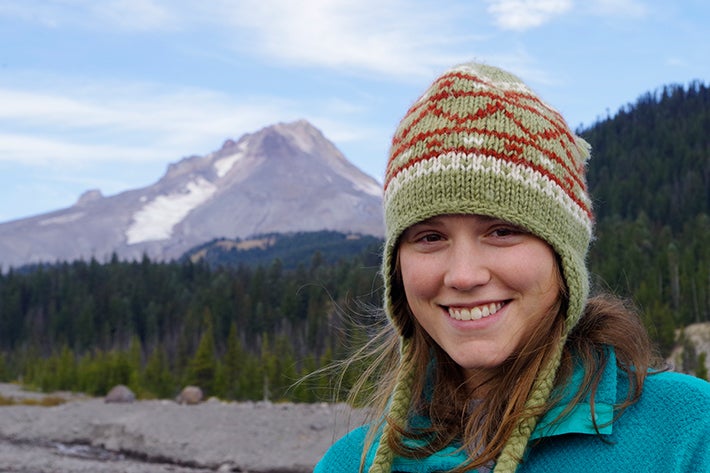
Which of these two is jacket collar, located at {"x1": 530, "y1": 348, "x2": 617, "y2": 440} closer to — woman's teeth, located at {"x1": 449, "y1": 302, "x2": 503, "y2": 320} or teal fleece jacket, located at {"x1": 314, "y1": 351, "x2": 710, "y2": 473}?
teal fleece jacket, located at {"x1": 314, "y1": 351, "x2": 710, "y2": 473}

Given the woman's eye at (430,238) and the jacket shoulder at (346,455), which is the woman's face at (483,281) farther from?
the jacket shoulder at (346,455)

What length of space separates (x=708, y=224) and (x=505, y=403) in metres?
82.8

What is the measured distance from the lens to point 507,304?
214 centimetres

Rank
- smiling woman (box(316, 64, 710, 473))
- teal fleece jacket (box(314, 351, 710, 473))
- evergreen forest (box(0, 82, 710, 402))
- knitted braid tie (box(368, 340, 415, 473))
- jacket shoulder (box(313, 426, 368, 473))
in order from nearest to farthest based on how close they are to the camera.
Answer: teal fleece jacket (box(314, 351, 710, 473)) → smiling woman (box(316, 64, 710, 473)) → knitted braid tie (box(368, 340, 415, 473)) → jacket shoulder (box(313, 426, 368, 473)) → evergreen forest (box(0, 82, 710, 402))

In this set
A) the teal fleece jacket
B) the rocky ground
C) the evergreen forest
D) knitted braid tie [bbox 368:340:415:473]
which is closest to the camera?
the teal fleece jacket

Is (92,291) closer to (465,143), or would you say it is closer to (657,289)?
(657,289)

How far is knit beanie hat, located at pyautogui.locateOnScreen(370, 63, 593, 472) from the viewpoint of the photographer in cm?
209

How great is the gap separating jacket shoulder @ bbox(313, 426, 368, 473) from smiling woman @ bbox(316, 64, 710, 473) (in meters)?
0.08

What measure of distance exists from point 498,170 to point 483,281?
30 centimetres

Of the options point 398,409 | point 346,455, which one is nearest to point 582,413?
point 398,409

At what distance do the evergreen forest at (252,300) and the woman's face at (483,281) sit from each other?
43.2m

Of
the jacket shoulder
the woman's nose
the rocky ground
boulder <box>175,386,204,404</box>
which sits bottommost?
boulder <box>175,386,204,404</box>

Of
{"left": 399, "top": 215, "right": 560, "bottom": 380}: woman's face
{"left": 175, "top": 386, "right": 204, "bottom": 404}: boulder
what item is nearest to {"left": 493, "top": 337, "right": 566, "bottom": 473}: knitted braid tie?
{"left": 399, "top": 215, "right": 560, "bottom": 380}: woman's face

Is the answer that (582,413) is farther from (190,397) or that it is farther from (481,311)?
(190,397)
